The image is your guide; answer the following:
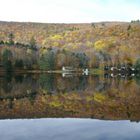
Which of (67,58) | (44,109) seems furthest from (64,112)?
(67,58)

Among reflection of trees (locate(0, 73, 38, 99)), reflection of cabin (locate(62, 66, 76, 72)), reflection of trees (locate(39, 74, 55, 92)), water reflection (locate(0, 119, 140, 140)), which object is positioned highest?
water reflection (locate(0, 119, 140, 140))

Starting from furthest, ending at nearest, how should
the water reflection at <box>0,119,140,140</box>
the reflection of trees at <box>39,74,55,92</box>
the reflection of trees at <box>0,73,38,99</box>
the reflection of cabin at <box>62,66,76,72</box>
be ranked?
1. the reflection of cabin at <box>62,66,76,72</box>
2. the reflection of trees at <box>39,74,55,92</box>
3. the reflection of trees at <box>0,73,38,99</box>
4. the water reflection at <box>0,119,140,140</box>

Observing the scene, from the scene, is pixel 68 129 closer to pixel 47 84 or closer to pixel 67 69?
pixel 47 84

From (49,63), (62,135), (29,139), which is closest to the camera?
(29,139)

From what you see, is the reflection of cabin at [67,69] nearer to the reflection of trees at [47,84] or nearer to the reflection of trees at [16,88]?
the reflection of trees at [47,84]

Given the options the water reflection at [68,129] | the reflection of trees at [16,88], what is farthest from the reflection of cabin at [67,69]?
the water reflection at [68,129]

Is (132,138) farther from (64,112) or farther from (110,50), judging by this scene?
(110,50)

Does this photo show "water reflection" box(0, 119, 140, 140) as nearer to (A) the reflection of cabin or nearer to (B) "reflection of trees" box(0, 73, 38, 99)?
(B) "reflection of trees" box(0, 73, 38, 99)

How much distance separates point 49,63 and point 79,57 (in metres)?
14.3

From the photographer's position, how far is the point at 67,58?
137000mm

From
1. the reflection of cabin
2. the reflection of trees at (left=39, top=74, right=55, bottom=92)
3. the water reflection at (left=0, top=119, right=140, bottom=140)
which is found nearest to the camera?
the water reflection at (left=0, top=119, right=140, bottom=140)

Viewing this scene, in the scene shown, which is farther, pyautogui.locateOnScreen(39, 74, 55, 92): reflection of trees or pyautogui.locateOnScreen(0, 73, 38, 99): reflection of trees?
pyautogui.locateOnScreen(39, 74, 55, 92): reflection of trees

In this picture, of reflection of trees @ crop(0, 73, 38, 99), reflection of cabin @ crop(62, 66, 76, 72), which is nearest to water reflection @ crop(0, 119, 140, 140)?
reflection of trees @ crop(0, 73, 38, 99)

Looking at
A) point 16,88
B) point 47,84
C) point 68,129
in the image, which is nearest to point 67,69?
point 47,84
